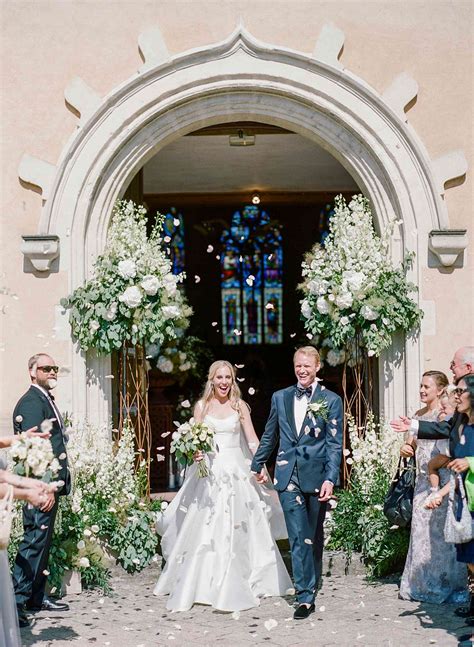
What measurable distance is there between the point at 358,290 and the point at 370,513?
176 centimetres

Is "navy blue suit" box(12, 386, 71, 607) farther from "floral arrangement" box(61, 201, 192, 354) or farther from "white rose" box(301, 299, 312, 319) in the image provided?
"white rose" box(301, 299, 312, 319)

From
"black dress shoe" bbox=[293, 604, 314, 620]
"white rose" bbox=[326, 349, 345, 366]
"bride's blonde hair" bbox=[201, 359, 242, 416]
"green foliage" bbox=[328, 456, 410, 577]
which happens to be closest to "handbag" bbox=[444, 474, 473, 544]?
"black dress shoe" bbox=[293, 604, 314, 620]

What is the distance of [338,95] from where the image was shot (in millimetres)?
8148

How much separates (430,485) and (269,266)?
15638mm

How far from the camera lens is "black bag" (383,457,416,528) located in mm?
6910

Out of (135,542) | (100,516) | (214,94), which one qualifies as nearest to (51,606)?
(100,516)

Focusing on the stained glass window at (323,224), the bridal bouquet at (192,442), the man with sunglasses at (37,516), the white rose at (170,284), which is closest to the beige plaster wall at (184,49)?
the white rose at (170,284)

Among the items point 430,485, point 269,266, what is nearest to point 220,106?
point 430,485

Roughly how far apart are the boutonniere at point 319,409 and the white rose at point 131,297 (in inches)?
72.6

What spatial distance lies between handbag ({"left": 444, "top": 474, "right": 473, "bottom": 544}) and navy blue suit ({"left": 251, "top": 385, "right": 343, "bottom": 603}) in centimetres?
96

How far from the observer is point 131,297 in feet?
25.4

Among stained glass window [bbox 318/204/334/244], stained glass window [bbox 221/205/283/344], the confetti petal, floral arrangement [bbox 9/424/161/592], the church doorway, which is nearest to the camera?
the confetti petal

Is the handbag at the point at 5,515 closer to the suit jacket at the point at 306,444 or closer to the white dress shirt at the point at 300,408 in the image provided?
the suit jacket at the point at 306,444

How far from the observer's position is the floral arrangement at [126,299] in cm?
782
